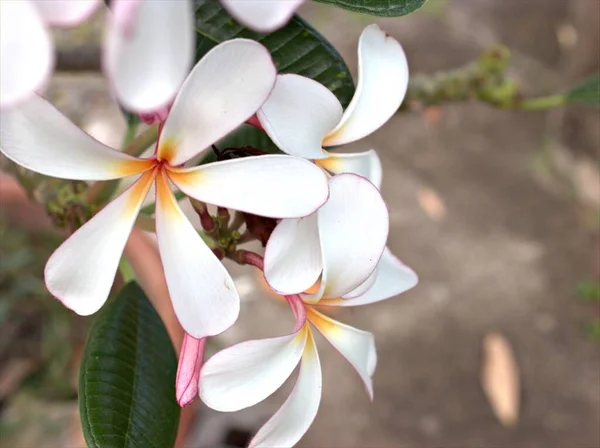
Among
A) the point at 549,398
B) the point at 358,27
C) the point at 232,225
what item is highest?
the point at 232,225

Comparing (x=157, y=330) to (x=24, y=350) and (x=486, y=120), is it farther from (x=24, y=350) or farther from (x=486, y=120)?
(x=486, y=120)

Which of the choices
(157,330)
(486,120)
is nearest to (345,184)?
(157,330)

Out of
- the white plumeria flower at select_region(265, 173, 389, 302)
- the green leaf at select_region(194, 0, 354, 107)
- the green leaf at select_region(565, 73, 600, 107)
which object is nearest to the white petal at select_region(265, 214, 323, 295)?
the white plumeria flower at select_region(265, 173, 389, 302)

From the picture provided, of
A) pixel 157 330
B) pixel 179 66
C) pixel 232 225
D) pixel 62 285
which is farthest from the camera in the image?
pixel 157 330

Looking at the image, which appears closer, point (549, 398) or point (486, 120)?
point (549, 398)

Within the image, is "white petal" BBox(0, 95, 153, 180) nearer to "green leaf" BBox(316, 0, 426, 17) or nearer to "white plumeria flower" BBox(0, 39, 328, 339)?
"white plumeria flower" BBox(0, 39, 328, 339)

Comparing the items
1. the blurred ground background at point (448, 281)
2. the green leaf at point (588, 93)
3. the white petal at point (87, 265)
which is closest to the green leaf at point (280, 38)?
the white petal at point (87, 265)
